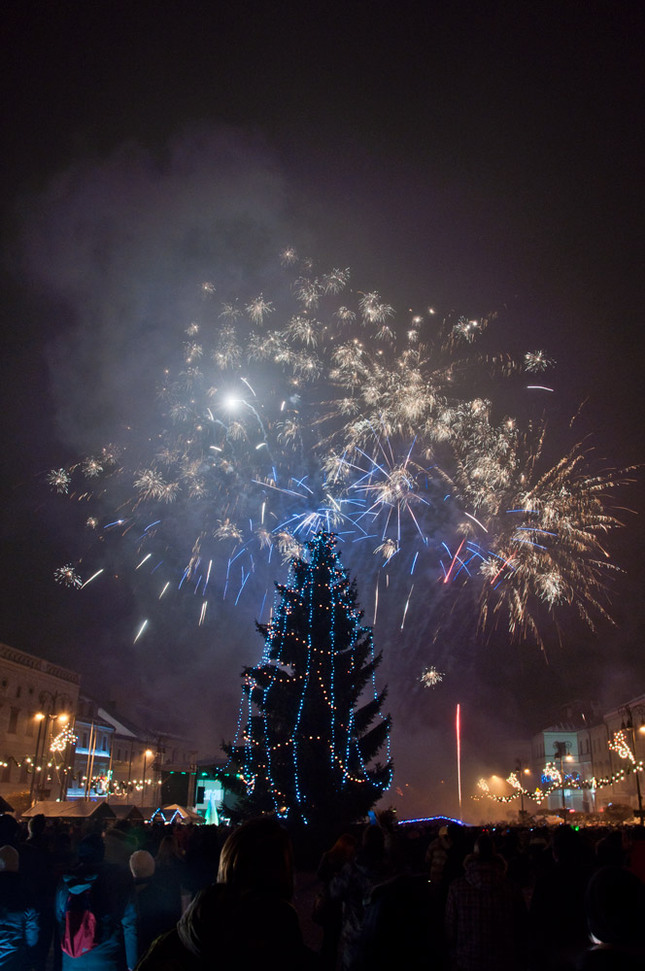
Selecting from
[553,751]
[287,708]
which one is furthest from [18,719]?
[553,751]

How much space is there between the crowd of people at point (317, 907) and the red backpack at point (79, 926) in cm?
1

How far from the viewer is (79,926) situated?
504 cm

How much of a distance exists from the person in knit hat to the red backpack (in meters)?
0.63

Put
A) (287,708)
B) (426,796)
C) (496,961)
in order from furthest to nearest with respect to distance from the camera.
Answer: (426,796)
(287,708)
(496,961)

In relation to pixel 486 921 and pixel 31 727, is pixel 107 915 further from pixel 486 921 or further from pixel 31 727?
pixel 31 727

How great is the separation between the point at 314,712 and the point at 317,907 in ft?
59.2

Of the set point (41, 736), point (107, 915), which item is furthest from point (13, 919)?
point (41, 736)

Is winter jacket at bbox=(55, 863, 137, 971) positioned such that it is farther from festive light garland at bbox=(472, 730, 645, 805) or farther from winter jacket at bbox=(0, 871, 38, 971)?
festive light garland at bbox=(472, 730, 645, 805)

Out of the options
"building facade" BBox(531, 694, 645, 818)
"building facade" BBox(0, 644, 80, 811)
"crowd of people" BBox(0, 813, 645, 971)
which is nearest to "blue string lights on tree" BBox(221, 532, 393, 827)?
"crowd of people" BBox(0, 813, 645, 971)

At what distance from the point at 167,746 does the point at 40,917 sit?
84.6m

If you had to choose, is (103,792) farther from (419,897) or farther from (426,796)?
(419,897)

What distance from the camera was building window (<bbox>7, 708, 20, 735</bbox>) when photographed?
147ft

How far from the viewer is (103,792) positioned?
56.1 m

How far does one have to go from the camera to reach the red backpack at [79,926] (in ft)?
16.4
